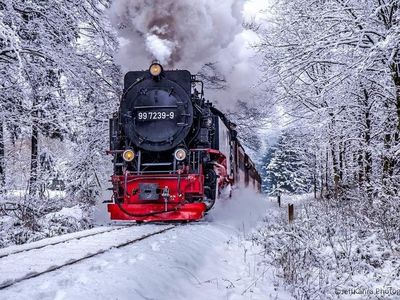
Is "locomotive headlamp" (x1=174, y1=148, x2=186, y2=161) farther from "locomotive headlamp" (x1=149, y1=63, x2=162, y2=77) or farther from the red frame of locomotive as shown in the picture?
"locomotive headlamp" (x1=149, y1=63, x2=162, y2=77)

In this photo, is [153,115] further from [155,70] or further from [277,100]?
[277,100]

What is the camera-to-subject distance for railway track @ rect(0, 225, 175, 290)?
11.3 ft

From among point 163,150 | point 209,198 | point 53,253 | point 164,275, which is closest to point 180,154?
point 163,150

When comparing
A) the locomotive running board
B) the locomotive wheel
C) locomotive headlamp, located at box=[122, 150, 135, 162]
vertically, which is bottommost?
the locomotive running board

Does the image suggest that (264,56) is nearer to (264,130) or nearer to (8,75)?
(8,75)

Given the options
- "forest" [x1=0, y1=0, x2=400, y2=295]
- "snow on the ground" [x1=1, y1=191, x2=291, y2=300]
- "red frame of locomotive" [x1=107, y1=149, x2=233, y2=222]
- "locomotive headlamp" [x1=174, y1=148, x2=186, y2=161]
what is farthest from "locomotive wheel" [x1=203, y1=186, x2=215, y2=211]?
"snow on the ground" [x1=1, y1=191, x2=291, y2=300]

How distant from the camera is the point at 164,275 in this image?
3861mm

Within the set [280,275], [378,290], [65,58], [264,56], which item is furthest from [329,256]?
[264,56]

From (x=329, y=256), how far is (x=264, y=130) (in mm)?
19106

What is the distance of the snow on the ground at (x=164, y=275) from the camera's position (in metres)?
3.08

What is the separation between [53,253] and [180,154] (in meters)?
4.70

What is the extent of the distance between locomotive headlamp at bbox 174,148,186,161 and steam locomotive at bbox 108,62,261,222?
0.02 meters

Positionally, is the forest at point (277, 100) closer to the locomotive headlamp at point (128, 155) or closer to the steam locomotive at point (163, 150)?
the steam locomotive at point (163, 150)

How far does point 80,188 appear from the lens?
52.9 ft
